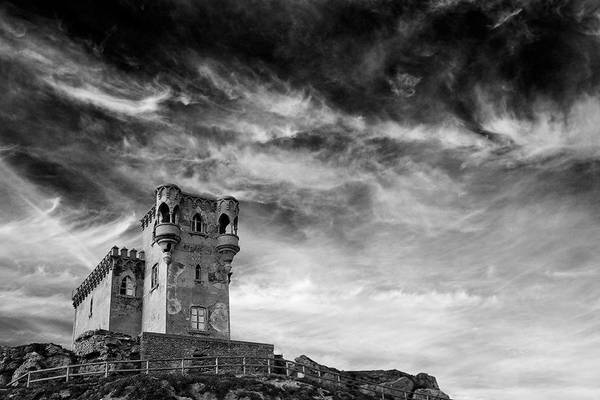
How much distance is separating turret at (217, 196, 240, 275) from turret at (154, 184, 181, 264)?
352 centimetres

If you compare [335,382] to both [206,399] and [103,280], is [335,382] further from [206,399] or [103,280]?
[103,280]

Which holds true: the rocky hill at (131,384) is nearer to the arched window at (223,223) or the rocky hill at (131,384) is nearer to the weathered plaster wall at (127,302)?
the weathered plaster wall at (127,302)

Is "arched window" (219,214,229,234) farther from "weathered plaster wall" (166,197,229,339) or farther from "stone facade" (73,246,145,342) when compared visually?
"stone facade" (73,246,145,342)

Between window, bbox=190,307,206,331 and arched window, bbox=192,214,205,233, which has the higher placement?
arched window, bbox=192,214,205,233

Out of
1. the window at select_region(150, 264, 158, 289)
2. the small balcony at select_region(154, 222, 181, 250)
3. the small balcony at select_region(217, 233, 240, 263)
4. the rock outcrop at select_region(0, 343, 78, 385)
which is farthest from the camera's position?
the small balcony at select_region(217, 233, 240, 263)

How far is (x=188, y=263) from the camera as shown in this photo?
57250 mm

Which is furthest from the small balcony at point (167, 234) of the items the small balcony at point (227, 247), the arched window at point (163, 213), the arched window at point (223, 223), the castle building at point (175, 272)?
the arched window at point (223, 223)

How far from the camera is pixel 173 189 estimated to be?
59000mm

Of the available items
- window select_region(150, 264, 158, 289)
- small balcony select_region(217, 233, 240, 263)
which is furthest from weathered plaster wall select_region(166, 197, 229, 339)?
window select_region(150, 264, 158, 289)

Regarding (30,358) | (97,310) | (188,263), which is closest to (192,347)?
(188,263)

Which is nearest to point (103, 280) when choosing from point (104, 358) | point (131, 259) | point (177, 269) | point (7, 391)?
point (131, 259)

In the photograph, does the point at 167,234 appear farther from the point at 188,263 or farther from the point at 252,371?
the point at 252,371

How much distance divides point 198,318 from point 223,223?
8.73m

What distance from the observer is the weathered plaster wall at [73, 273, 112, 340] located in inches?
2386
